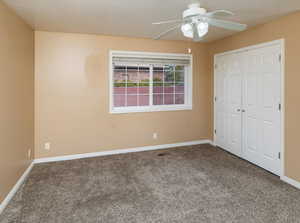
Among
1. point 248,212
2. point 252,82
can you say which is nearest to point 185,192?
point 248,212

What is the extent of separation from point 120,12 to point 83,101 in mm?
1857

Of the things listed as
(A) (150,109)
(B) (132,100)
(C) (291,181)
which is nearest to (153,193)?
(C) (291,181)

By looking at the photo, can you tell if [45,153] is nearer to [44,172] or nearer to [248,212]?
[44,172]

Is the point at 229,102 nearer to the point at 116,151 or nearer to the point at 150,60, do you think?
the point at 150,60

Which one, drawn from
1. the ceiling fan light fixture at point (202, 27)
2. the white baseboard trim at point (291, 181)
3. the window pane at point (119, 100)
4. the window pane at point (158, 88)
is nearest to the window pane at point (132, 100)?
the window pane at point (119, 100)

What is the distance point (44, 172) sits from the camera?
3.19 metres

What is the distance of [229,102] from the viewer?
4043 millimetres

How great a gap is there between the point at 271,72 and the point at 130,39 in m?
2.66

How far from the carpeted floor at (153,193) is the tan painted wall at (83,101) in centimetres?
51

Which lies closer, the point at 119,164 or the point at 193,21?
the point at 193,21

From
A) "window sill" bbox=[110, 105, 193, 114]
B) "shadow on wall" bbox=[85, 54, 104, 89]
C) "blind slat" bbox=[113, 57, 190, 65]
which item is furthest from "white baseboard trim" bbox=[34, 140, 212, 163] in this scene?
"blind slat" bbox=[113, 57, 190, 65]

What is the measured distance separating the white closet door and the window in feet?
4.49

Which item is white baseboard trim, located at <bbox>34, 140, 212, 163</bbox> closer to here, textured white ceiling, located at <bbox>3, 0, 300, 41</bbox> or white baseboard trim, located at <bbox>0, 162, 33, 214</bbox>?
Result: white baseboard trim, located at <bbox>0, 162, 33, 214</bbox>

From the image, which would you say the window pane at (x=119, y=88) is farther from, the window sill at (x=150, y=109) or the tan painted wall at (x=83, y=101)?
the window sill at (x=150, y=109)
